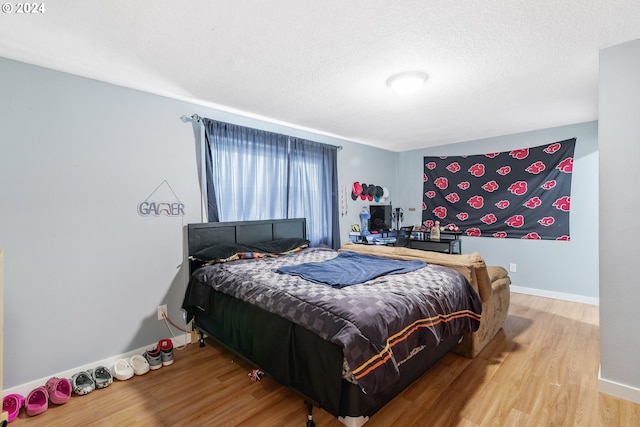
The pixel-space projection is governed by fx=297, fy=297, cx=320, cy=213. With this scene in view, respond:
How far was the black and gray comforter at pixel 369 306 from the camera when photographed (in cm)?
143

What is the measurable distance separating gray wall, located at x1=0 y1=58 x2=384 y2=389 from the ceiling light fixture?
6.25 feet

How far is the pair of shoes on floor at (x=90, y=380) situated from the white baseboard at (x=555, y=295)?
483cm


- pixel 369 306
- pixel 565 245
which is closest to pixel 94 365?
pixel 369 306

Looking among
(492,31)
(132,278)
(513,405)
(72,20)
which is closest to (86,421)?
(132,278)

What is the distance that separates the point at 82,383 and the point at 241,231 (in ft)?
5.56

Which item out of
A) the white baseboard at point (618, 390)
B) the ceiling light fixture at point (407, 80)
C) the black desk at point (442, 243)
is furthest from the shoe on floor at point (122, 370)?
the black desk at point (442, 243)

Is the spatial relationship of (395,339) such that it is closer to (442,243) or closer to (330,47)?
(330,47)

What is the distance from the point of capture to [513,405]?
6.04ft

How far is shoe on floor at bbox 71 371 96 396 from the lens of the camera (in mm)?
2039

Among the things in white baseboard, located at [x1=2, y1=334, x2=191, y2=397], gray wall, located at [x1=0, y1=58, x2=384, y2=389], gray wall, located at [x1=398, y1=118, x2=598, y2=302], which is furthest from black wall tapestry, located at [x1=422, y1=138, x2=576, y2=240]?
white baseboard, located at [x1=2, y1=334, x2=191, y2=397]

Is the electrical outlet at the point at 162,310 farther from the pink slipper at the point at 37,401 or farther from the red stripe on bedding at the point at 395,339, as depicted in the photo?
the red stripe on bedding at the point at 395,339

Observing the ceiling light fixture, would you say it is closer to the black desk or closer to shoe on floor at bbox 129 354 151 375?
the black desk

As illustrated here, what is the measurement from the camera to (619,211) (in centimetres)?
188

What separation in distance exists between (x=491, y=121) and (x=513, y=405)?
10.1 ft
